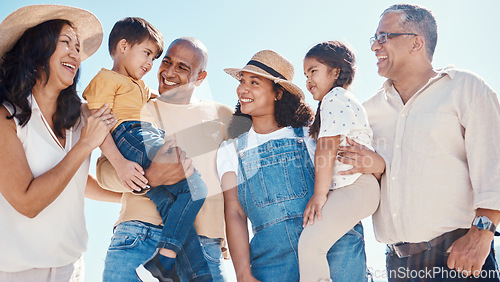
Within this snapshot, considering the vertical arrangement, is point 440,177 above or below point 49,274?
above

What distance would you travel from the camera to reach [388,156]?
11.5ft

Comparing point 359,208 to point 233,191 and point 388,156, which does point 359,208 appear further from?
point 233,191

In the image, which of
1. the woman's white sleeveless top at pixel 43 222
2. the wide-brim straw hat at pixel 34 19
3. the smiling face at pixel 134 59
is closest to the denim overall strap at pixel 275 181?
Result: the smiling face at pixel 134 59

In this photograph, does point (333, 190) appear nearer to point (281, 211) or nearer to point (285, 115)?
point (281, 211)

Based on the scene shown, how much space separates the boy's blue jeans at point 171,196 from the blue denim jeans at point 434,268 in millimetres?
1443

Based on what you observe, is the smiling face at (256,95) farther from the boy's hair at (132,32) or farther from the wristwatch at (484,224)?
the wristwatch at (484,224)

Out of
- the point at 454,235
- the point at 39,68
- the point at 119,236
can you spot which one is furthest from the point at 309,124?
the point at 39,68

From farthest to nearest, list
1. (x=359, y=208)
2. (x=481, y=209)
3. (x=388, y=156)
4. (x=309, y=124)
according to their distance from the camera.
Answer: (x=309, y=124), (x=388, y=156), (x=359, y=208), (x=481, y=209)

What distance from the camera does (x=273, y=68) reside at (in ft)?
13.0

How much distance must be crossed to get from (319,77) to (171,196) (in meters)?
1.50

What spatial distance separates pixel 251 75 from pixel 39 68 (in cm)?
166

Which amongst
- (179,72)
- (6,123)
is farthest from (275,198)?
(6,123)

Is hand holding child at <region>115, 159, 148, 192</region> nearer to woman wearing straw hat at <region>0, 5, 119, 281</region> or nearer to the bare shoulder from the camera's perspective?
woman wearing straw hat at <region>0, 5, 119, 281</region>

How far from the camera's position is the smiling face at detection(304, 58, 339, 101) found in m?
3.73
